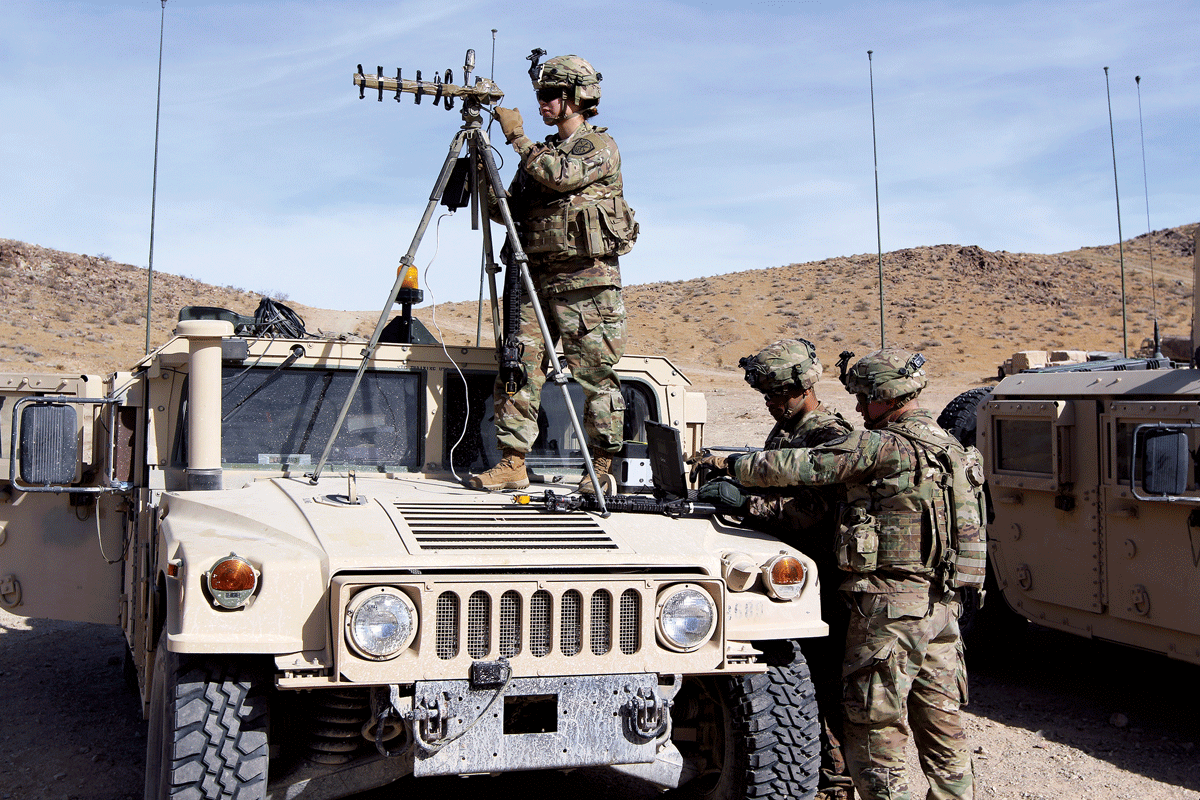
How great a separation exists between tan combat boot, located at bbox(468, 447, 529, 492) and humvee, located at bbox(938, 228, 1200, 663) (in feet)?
8.57

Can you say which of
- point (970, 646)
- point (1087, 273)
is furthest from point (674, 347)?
point (970, 646)

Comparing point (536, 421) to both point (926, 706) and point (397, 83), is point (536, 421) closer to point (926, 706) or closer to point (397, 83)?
point (397, 83)

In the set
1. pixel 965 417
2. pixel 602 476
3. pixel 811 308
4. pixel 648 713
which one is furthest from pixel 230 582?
pixel 811 308

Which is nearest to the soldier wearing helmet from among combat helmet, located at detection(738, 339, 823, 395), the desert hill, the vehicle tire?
combat helmet, located at detection(738, 339, 823, 395)

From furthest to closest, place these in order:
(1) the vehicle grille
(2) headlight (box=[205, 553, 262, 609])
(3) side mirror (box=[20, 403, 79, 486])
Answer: (3) side mirror (box=[20, 403, 79, 486]), (1) the vehicle grille, (2) headlight (box=[205, 553, 262, 609])

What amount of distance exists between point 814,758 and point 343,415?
208cm

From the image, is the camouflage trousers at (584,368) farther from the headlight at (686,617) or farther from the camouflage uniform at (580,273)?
the headlight at (686,617)

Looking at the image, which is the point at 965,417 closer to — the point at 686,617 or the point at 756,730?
the point at 756,730

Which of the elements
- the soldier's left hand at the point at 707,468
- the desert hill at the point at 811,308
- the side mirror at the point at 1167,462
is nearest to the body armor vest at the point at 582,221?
the soldier's left hand at the point at 707,468

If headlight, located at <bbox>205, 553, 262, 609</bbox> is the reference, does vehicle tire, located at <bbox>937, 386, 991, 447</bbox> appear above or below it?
above

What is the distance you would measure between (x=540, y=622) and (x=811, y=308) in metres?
31.9

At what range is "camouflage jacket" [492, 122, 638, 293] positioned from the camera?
4387 millimetres

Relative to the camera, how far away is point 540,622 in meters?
3.09

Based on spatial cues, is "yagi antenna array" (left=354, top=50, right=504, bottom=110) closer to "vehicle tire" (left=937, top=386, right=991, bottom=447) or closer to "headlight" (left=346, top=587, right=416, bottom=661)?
"headlight" (left=346, top=587, right=416, bottom=661)
